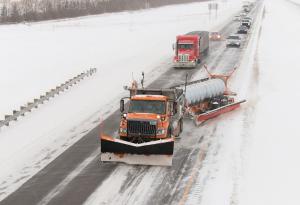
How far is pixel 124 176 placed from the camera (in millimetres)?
16391

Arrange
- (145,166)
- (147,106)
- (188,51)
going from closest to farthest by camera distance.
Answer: (145,166) → (147,106) → (188,51)

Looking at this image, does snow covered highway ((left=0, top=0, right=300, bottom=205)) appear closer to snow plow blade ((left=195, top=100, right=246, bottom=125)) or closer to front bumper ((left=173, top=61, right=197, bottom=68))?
snow plow blade ((left=195, top=100, right=246, bottom=125))

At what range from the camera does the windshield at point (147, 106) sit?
18.1 metres

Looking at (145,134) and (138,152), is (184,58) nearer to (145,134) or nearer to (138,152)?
(145,134)

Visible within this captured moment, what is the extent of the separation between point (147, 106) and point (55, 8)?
71638mm

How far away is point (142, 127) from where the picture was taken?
57.4 ft

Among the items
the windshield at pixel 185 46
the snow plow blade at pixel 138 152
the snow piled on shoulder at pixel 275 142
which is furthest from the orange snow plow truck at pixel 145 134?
the windshield at pixel 185 46

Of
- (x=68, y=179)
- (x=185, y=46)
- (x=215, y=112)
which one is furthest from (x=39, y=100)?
(x=185, y=46)

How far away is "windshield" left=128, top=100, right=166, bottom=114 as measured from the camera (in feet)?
59.5

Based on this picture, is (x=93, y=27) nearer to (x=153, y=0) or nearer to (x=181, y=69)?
(x=181, y=69)

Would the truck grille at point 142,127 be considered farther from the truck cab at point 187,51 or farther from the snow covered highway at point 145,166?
the truck cab at point 187,51

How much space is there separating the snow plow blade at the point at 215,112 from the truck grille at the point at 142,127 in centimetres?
567

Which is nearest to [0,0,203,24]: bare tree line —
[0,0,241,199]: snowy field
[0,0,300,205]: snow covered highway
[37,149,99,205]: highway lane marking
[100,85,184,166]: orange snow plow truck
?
[0,0,241,199]: snowy field

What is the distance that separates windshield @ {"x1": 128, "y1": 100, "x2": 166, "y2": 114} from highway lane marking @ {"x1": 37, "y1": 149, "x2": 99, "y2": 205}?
2477mm
